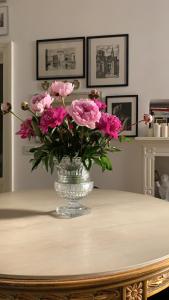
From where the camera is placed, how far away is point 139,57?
125 inches

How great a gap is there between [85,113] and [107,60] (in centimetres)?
205

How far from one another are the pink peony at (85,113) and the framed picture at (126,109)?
6.07 feet

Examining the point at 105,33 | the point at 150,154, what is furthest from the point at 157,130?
the point at 105,33

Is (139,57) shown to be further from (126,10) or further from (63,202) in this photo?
(63,202)

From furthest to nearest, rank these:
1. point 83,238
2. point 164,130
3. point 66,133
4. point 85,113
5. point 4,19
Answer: point 4,19
point 164,130
point 66,133
point 85,113
point 83,238

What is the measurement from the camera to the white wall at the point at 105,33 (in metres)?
3.15

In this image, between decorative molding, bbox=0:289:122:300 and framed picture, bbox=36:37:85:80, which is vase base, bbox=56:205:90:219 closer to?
decorative molding, bbox=0:289:122:300

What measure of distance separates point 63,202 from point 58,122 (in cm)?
62

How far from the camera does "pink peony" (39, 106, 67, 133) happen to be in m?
1.36

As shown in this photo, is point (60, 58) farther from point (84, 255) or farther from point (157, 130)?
point (84, 255)

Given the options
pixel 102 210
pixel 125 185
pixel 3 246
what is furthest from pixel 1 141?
pixel 3 246

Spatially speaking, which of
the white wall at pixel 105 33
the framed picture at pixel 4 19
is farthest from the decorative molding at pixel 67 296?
the framed picture at pixel 4 19

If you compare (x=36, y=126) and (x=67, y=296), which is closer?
(x=67, y=296)

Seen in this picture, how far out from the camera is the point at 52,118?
1.36m
